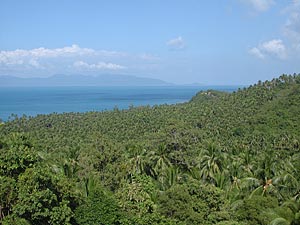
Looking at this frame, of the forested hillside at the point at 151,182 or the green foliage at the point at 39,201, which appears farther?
the forested hillside at the point at 151,182

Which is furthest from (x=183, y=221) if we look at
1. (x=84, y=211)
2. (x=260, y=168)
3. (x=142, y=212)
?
(x=260, y=168)

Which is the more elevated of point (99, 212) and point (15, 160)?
point (15, 160)

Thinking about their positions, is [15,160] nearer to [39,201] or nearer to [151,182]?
[39,201]

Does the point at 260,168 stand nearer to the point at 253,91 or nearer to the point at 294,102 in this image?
the point at 294,102

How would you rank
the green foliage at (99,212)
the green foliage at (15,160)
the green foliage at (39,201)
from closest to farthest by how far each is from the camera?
the green foliage at (39,201), the green foliage at (15,160), the green foliage at (99,212)

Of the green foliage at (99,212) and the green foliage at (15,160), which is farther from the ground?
the green foliage at (15,160)

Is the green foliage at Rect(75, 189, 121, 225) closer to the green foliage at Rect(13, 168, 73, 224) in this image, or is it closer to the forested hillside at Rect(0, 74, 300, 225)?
the forested hillside at Rect(0, 74, 300, 225)

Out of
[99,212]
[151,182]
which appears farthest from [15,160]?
[151,182]

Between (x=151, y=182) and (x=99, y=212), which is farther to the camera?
(x=151, y=182)

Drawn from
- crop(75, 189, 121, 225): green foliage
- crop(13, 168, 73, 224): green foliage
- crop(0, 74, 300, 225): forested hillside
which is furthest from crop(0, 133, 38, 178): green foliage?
crop(75, 189, 121, 225): green foliage

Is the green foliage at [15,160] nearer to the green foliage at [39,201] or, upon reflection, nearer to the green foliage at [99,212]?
the green foliage at [39,201]

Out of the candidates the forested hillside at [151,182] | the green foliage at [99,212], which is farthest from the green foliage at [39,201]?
the green foliage at [99,212]

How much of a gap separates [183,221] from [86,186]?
8.08 meters

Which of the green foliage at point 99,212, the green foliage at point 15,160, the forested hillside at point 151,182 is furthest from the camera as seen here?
the green foliage at point 99,212
